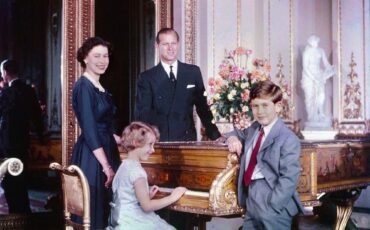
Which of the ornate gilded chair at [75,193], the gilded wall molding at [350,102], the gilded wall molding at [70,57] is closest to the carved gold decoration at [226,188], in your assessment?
the ornate gilded chair at [75,193]

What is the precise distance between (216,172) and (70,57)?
2.26m

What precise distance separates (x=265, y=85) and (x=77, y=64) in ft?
8.08

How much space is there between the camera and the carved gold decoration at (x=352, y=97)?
8.19 m

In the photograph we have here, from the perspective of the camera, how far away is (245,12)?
8.04m

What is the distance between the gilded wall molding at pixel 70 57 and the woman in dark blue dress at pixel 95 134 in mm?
1347

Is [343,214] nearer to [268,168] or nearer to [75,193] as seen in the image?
[268,168]

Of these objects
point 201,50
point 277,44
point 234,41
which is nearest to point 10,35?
point 201,50

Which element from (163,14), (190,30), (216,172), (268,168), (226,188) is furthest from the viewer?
(190,30)

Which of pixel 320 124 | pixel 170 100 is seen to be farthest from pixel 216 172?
pixel 320 124

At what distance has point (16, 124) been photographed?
4.70m

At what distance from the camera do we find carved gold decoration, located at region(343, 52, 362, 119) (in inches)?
322

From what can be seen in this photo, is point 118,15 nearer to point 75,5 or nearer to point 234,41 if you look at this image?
point 75,5

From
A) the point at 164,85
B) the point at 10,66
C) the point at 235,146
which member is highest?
the point at 10,66

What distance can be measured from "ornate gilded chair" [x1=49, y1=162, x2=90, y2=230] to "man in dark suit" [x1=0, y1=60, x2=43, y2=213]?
1427mm
